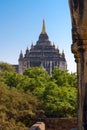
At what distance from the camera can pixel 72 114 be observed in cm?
3153

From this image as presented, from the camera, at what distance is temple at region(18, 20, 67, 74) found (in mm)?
113275

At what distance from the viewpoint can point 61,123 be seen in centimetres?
2408

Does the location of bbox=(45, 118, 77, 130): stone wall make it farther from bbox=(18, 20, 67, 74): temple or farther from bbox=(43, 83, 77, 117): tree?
bbox=(18, 20, 67, 74): temple

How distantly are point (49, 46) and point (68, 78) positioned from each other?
231 feet

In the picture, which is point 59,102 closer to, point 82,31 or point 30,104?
point 30,104

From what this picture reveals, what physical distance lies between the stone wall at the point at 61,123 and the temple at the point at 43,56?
3425 inches

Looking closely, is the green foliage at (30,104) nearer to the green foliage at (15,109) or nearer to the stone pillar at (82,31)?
the green foliage at (15,109)

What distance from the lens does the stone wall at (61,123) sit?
23.3 m

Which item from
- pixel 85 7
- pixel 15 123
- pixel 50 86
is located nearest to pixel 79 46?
pixel 85 7

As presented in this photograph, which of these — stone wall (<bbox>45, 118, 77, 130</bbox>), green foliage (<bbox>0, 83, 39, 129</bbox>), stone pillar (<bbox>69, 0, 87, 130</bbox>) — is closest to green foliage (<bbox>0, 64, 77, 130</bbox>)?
green foliage (<bbox>0, 83, 39, 129</bbox>)

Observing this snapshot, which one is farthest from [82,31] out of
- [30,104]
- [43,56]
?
[43,56]

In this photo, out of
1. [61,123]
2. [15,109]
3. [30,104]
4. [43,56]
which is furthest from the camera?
[43,56]

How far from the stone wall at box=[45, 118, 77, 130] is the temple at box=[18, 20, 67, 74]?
87002 mm

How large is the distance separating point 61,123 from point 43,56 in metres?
90.3
